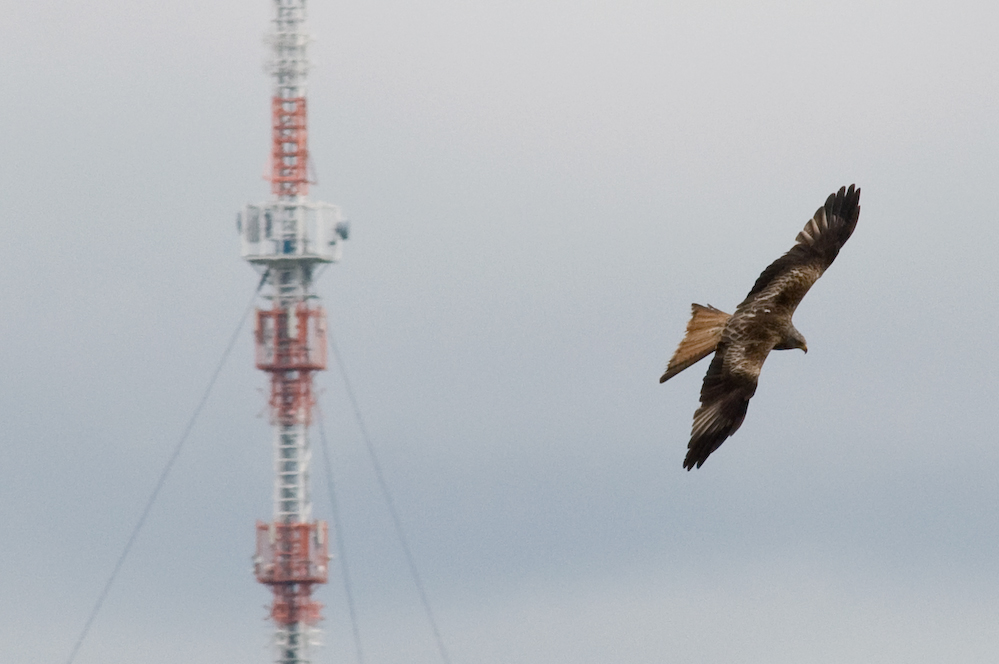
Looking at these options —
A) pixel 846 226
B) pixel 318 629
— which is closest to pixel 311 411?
pixel 318 629

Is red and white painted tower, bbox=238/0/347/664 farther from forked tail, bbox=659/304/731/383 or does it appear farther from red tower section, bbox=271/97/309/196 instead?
forked tail, bbox=659/304/731/383

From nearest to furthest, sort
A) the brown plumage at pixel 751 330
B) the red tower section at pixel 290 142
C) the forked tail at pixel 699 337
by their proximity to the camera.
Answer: the brown plumage at pixel 751 330 → the forked tail at pixel 699 337 → the red tower section at pixel 290 142

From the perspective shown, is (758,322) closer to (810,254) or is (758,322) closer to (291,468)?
(810,254)

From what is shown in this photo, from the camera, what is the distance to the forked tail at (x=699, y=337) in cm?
2903

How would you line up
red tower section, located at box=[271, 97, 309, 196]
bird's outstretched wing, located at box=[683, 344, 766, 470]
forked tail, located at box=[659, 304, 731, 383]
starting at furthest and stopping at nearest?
red tower section, located at box=[271, 97, 309, 196] < forked tail, located at box=[659, 304, 731, 383] < bird's outstretched wing, located at box=[683, 344, 766, 470]

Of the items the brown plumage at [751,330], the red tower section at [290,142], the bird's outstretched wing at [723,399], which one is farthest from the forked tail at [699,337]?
the red tower section at [290,142]

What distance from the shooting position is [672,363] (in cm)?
2884

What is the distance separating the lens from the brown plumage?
2819 cm

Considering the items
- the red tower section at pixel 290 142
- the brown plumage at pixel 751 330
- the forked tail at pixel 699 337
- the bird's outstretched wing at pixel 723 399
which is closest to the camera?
the bird's outstretched wing at pixel 723 399

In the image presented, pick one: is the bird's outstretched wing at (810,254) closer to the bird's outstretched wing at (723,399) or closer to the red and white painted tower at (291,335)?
the bird's outstretched wing at (723,399)

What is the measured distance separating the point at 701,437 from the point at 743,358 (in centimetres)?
114

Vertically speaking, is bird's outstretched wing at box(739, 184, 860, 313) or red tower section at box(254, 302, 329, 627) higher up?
red tower section at box(254, 302, 329, 627)

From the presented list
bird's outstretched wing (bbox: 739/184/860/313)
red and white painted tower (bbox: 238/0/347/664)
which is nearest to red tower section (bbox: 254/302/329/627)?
red and white painted tower (bbox: 238/0/347/664)

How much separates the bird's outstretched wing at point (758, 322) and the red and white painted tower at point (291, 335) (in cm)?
5501
